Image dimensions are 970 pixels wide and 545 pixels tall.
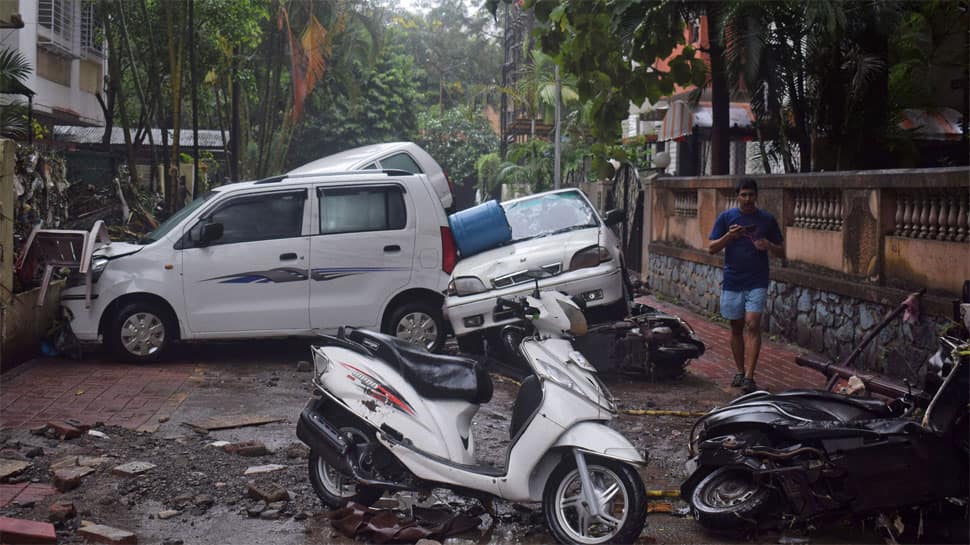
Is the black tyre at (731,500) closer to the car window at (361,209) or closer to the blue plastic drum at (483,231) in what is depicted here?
the blue plastic drum at (483,231)

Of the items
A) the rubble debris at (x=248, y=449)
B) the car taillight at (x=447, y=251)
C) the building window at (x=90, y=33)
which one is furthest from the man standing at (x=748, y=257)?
the building window at (x=90, y=33)

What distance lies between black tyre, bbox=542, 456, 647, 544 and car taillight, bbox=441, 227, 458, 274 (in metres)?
5.99

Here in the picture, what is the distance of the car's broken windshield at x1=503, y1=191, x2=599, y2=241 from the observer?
11.5 meters

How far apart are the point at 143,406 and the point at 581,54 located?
24.8 ft

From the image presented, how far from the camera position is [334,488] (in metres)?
6.20

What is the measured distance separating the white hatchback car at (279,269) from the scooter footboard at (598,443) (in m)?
5.94

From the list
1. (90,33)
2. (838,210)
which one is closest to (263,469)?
(838,210)

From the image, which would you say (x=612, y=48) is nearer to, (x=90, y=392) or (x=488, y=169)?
(x=90, y=392)

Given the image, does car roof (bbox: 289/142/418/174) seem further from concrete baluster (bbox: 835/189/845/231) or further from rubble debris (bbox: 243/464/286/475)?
rubble debris (bbox: 243/464/286/475)

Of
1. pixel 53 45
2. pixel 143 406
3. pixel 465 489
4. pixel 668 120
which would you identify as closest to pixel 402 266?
pixel 143 406

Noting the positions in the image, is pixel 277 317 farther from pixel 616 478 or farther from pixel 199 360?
pixel 616 478

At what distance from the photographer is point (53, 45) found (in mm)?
25297

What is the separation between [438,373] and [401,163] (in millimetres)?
9903

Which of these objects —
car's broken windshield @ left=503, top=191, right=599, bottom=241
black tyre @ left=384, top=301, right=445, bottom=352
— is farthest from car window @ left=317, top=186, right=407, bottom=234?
car's broken windshield @ left=503, top=191, right=599, bottom=241
